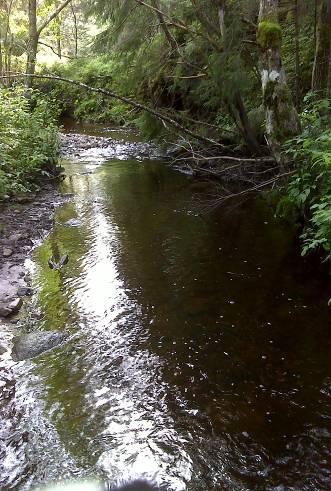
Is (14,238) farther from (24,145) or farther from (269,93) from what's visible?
(269,93)

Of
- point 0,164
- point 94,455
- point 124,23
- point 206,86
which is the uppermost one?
point 124,23

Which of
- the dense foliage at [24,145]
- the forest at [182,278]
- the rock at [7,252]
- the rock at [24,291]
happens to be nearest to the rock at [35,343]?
the forest at [182,278]

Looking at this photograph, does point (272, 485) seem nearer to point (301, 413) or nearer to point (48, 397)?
point (301, 413)

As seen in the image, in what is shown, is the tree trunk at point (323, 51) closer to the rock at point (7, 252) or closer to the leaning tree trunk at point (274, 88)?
the leaning tree trunk at point (274, 88)

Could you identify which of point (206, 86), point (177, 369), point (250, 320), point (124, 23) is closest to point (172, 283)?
point (250, 320)

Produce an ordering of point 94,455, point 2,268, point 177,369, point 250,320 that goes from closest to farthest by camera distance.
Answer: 1. point 94,455
2. point 177,369
3. point 250,320
4. point 2,268

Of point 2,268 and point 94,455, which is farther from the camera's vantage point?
point 2,268

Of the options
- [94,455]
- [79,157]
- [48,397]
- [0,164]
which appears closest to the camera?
[94,455]

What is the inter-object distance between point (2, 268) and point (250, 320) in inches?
169

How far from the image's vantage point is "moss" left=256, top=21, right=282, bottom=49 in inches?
322

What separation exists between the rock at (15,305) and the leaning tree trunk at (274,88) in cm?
524

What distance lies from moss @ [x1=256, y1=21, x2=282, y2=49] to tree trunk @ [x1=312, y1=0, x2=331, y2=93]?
2.71m

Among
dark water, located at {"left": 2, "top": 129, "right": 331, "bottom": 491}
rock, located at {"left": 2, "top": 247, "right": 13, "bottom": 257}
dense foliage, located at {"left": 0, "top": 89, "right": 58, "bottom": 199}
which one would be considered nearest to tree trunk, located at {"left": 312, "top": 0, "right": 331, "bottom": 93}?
dark water, located at {"left": 2, "top": 129, "right": 331, "bottom": 491}

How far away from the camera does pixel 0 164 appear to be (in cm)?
991
